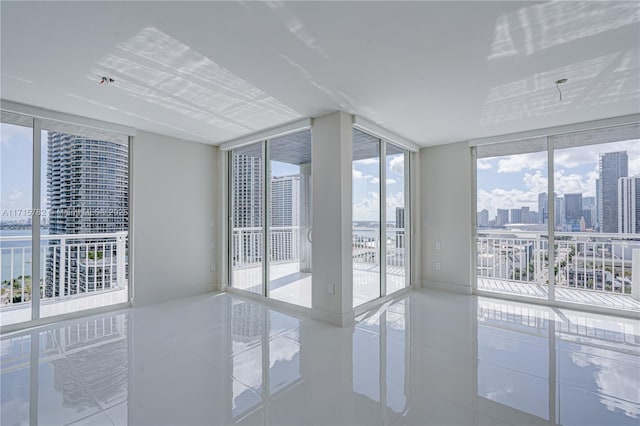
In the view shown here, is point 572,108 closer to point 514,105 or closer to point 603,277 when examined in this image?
point 514,105

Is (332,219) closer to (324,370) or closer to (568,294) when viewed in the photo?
(324,370)

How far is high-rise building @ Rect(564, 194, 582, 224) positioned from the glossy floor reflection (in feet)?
4.12

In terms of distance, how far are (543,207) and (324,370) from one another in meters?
3.88

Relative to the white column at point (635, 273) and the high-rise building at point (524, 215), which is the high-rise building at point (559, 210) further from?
the white column at point (635, 273)

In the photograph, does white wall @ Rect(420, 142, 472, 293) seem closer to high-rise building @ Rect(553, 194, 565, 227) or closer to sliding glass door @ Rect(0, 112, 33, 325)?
high-rise building @ Rect(553, 194, 565, 227)

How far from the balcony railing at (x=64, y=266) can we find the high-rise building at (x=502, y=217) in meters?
5.59

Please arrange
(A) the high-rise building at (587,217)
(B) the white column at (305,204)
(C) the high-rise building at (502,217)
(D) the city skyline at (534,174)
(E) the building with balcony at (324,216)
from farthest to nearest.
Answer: (C) the high-rise building at (502,217) < (B) the white column at (305,204) < (A) the high-rise building at (587,217) < (D) the city skyline at (534,174) < (E) the building with balcony at (324,216)

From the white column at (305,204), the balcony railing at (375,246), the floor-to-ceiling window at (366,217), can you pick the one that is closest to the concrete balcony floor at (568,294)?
the balcony railing at (375,246)

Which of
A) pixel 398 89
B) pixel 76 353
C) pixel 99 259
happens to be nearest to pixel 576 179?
pixel 398 89

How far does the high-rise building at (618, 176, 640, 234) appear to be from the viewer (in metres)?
3.57

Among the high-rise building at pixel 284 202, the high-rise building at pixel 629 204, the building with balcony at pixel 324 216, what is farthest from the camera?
the high-rise building at pixel 284 202

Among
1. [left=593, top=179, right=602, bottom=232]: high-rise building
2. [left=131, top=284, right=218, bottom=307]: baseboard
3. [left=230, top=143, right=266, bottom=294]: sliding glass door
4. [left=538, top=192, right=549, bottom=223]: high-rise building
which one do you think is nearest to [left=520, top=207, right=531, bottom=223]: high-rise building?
[left=538, top=192, right=549, bottom=223]: high-rise building

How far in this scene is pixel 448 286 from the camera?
4.80 meters

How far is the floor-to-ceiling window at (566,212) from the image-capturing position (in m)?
3.70
